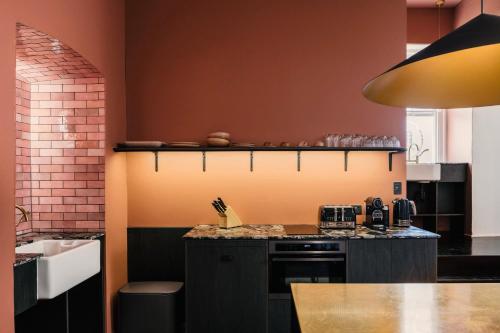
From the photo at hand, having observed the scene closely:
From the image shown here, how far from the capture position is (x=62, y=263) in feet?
6.95

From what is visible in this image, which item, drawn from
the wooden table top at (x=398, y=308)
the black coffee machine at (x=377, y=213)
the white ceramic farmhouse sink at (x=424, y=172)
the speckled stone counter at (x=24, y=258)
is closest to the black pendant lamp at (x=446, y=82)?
the wooden table top at (x=398, y=308)

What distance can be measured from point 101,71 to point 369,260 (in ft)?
8.60

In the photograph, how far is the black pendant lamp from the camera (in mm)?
1154

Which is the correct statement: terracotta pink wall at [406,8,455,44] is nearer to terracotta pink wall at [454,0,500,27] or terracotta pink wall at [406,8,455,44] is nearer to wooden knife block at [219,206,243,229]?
terracotta pink wall at [454,0,500,27]

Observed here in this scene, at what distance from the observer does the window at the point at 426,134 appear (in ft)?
17.8

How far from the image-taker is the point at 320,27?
3.66 metres

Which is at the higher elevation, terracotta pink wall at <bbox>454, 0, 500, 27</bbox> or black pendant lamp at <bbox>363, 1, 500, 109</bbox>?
terracotta pink wall at <bbox>454, 0, 500, 27</bbox>

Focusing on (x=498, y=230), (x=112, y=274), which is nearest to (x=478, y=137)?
(x=498, y=230)

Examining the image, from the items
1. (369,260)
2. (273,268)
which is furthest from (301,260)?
(369,260)

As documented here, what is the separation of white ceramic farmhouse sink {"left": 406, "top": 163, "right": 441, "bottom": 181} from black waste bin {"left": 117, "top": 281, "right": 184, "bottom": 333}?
330 centimetres

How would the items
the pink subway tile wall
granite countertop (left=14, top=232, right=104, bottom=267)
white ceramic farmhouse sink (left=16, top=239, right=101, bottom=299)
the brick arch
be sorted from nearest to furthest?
1. white ceramic farmhouse sink (left=16, top=239, right=101, bottom=299)
2. granite countertop (left=14, top=232, right=104, bottom=267)
3. the pink subway tile wall
4. the brick arch

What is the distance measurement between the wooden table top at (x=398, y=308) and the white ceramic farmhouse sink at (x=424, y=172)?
3.21 meters

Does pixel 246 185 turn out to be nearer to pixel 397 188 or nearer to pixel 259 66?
pixel 259 66

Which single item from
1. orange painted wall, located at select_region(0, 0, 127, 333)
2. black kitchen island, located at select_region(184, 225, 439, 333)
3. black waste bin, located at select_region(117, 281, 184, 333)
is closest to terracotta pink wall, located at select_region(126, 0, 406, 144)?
orange painted wall, located at select_region(0, 0, 127, 333)
